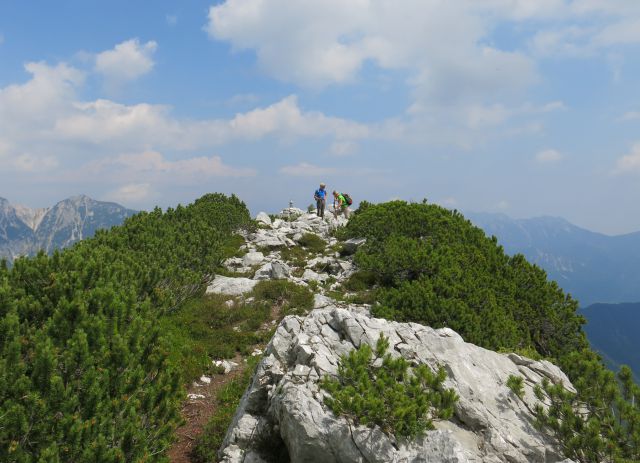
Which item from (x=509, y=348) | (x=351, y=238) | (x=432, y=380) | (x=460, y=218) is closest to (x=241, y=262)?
(x=351, y=238)

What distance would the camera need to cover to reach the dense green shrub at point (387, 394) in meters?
5.89

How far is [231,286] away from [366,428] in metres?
12.8

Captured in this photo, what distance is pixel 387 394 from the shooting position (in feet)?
20.1

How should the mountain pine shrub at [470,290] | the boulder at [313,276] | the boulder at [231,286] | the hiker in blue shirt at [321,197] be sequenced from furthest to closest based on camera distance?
the hiker in blue shirt at [321,197]
the boulder at [313,276]
the boulder at [231,286]
the mountain pine shrub at [470,290]

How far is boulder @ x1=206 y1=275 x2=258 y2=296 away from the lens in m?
17.4

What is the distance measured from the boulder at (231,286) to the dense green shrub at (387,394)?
36.0ft

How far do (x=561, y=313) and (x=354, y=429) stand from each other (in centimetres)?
1240

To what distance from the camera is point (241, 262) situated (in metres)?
23.0

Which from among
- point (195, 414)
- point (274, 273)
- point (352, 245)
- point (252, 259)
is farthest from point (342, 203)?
point (195, 414)

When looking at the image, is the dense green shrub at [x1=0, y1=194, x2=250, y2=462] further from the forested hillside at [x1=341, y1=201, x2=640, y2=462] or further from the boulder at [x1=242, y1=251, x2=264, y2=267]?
the boulder at [x1=242, y1=251, x2=264, y2=267]

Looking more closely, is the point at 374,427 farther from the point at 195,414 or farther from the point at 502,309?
the point at 502,309

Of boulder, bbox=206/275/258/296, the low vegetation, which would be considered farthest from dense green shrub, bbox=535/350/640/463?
boulder, bbox=206/275/258/296

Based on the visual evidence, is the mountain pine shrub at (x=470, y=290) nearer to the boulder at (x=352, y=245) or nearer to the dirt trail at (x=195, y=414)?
the boulder at (x=352, y=245)

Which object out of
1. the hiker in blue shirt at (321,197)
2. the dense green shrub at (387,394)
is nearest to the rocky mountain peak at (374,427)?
the dense green shrub at (387,394)
